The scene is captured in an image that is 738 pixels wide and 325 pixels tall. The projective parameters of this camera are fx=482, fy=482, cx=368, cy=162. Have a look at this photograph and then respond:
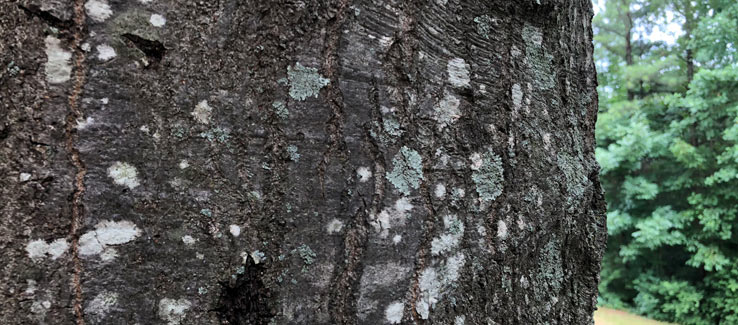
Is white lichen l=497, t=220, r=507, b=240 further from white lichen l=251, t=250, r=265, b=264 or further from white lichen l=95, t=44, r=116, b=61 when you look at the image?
white lichen l=95, t=44, r=116, b=61

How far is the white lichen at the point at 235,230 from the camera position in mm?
820

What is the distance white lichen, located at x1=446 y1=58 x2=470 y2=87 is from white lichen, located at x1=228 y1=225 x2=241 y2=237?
513 mm

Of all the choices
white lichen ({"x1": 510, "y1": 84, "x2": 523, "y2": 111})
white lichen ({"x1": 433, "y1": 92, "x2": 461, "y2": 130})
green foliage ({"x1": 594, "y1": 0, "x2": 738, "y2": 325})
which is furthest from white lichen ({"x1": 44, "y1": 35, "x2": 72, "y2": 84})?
green foliage ({"x1": 594, "y1": 0, "x2": 738, "y2": 325})

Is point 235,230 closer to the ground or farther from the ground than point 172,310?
farther from the ground

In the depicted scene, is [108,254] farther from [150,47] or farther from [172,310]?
[150,47]

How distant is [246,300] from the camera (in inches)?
32.8

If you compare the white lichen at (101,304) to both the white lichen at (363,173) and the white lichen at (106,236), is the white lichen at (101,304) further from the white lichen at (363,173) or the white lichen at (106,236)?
the white lichen at (363,173)

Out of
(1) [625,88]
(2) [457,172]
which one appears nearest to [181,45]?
(2) [457,172]

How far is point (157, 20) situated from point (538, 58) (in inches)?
33.2

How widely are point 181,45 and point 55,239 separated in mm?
358

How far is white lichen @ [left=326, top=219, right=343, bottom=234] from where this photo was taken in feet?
2.88

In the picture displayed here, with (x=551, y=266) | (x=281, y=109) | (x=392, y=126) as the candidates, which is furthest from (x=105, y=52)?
(x=551, y=266)

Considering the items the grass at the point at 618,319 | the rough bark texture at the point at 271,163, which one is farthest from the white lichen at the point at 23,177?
the grass at the point at 618,319

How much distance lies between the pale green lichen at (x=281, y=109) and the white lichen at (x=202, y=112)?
11 cm
